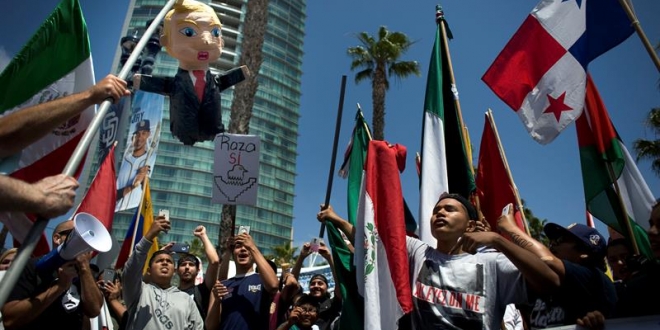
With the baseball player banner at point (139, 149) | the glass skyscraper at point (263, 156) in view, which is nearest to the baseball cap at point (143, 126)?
the baseball player banner at point (139, 149)

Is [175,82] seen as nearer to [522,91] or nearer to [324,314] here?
[324,314]

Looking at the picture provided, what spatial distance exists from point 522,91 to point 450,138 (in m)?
0.79

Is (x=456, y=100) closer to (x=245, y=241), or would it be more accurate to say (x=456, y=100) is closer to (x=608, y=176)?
(x=608, y=176)

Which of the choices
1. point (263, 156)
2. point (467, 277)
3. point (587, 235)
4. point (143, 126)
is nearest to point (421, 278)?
point (467, 277)

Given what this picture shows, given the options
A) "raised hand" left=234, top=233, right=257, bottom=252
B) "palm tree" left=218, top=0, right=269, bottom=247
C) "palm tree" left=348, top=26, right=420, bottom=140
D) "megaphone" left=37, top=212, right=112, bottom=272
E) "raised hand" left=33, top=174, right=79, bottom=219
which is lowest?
"megaphone" left=37, top=212, right=112, bottom=272

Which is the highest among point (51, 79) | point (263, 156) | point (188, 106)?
point (263, 156)

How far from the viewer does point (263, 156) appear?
2921 inches

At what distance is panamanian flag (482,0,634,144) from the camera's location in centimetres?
427

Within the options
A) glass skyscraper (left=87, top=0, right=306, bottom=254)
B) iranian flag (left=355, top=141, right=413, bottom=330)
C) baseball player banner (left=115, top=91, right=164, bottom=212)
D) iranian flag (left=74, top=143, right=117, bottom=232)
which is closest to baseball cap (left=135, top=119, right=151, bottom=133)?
baseball player banner (left=115, top=91, right=164, bottom=212)

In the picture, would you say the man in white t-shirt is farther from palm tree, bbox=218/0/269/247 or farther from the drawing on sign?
palm tree, bbox=218/0/269/247

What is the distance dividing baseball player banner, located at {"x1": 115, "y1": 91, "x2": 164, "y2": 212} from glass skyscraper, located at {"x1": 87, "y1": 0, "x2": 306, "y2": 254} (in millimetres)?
50080

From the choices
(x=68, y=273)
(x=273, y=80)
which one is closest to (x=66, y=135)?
(x=68, y=273)

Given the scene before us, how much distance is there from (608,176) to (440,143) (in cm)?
140

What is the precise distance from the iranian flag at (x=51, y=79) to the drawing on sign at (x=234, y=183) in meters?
1.65
